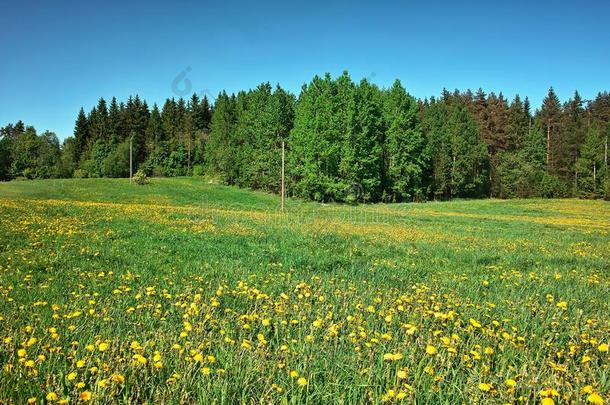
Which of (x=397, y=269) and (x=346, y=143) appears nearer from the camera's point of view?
(x=397, y=269)

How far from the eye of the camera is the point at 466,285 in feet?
26.0

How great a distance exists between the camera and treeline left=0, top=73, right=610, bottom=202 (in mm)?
49031

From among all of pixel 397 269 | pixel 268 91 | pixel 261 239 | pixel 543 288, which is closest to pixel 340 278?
pixel 397 269

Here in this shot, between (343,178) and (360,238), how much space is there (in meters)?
34.4

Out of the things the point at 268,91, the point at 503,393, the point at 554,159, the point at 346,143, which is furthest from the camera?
the point at 554,159

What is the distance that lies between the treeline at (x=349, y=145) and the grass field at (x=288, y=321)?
36794mm

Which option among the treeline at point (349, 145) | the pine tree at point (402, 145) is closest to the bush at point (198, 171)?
the treeline at point (349, 145)

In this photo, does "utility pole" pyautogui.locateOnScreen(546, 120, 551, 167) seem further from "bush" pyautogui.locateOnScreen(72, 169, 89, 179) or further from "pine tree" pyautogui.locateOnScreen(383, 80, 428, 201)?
"bush" pyautogui.locateOnScreen(72, 169, 89, 179)

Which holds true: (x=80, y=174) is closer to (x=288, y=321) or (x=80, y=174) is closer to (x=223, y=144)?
(x=223, y=144)

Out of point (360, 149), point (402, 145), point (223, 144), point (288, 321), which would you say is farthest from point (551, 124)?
point (288, 321)

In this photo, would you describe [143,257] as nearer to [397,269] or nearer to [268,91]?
[397,269]

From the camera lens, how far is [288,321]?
5.03 meters

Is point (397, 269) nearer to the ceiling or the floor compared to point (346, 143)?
nearer to the floor

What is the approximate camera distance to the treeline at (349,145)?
1930 inches
